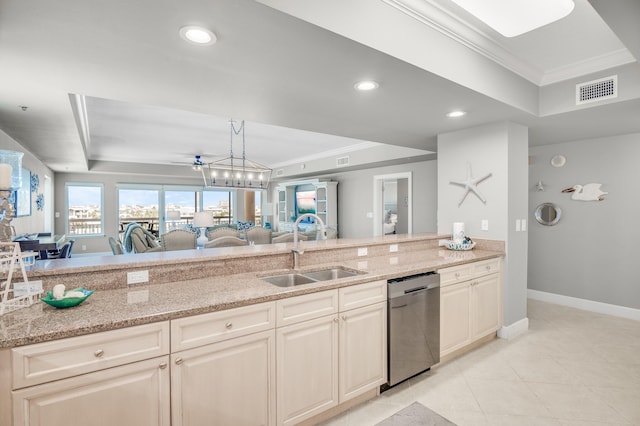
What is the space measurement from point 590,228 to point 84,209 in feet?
36.3

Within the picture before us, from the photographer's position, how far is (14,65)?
197 centimetres

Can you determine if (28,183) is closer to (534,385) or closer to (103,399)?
(103,399)

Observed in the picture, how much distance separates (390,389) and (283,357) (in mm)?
1069

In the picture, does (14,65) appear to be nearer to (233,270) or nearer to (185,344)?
(233,270)

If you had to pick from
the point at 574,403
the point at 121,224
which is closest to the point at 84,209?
the point at 121,224

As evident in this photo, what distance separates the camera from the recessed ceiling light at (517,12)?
200 centimetres

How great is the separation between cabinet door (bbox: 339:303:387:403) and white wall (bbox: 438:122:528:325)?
1.90 m

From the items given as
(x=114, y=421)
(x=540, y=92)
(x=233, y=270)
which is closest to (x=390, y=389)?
(x=233, y=270)

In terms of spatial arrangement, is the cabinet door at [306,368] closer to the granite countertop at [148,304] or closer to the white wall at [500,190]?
the granite countertop at [148,304]

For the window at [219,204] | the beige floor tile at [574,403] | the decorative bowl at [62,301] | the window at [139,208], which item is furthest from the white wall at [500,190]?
the window at [139,208]

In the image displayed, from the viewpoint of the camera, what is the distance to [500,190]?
339 cm

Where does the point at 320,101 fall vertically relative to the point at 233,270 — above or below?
above

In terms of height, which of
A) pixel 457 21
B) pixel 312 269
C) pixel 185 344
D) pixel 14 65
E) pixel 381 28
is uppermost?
pixel 457 21

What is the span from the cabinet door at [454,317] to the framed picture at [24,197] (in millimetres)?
5213
